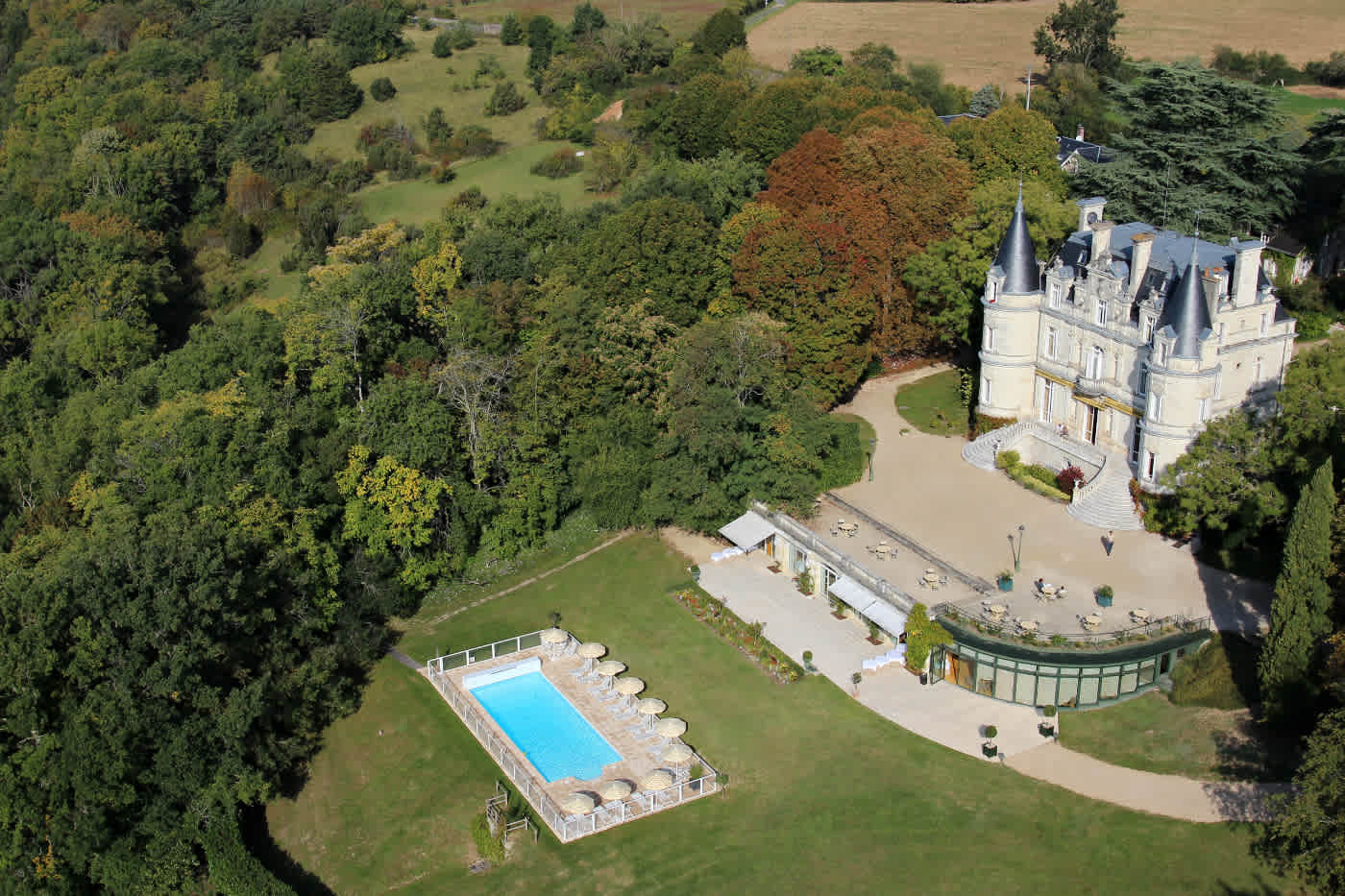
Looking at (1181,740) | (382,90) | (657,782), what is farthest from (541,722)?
(382,90)

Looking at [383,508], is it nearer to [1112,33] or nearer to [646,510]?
[646,510]

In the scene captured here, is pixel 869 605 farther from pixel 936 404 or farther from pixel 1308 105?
pixel 1308 105

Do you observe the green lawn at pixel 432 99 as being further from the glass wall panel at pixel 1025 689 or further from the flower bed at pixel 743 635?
the glass wall panel at pixel 1025 689

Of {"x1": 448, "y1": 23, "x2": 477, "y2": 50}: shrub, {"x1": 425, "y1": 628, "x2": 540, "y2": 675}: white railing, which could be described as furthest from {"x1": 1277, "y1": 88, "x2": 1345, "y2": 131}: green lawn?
{"x1": 448, "y1": 23, "x2": 477, "y2": 50}: shrub

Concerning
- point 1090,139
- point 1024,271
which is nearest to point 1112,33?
point 1090,139

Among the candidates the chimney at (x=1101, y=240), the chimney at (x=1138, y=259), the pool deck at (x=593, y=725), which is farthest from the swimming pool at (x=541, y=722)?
the chimney at (x=1101, y=240)

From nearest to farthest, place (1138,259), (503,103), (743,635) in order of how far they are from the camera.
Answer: (743,635), (1138,259), (503,103)

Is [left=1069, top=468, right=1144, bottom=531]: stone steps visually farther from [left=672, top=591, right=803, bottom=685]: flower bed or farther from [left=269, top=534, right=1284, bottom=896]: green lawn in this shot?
[left=672, top=591, right=803, bottom=685]: flower bed
